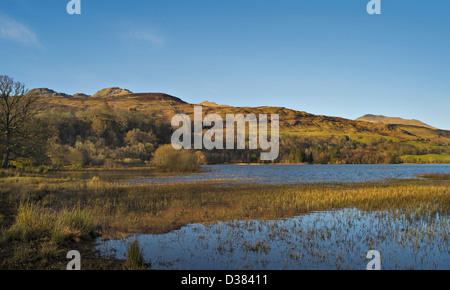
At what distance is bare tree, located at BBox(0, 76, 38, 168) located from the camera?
117ft

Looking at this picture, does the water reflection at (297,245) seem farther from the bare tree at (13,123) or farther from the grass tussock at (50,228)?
the bare tree at (13,123)

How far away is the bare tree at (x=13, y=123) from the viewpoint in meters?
35.8

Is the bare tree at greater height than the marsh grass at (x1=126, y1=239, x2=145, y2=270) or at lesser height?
greater

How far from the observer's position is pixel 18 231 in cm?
1009

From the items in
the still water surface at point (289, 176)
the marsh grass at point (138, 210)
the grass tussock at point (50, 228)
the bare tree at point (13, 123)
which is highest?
the bare tree at point (13, 123)

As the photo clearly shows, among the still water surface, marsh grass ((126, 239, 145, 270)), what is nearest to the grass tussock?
marsh grass ((126, 239, 145, 270))

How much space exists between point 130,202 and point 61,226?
32.6 feet

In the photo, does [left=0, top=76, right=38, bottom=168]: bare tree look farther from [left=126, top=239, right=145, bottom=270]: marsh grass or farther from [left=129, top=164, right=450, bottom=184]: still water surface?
[left=126, top=239, right=145, bottom=270]: marsh grass

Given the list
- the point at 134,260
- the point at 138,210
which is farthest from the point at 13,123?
the point at 134,260

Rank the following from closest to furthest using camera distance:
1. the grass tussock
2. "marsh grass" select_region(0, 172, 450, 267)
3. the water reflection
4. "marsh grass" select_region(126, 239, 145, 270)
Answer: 1. "marsh grass" select_region(126, 239, 145, 270)
2. the water reflection
3. the grass tussock
4. "marsh grass" select_region(0, 172, 450, 267)

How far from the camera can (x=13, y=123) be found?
123 ft

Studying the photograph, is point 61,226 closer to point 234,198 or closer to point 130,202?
point 130,202

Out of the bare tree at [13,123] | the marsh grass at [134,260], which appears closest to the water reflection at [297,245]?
the marsh grass at [134,260]
